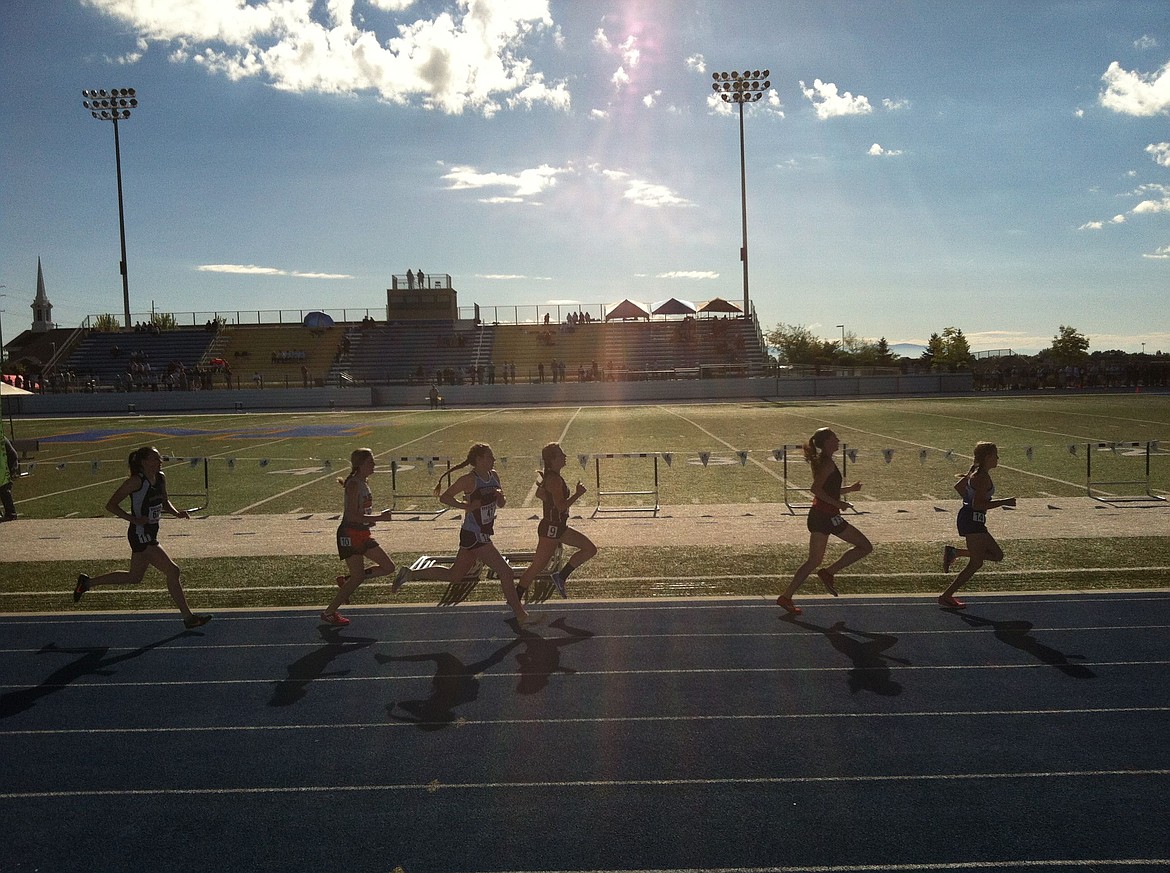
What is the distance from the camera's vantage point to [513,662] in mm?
7395

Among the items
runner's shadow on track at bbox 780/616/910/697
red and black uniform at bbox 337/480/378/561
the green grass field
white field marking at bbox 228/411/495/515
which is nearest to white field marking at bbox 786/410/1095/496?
the green grass field

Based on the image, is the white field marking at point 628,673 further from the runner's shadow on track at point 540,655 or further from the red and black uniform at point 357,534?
the red and black uniform at point 357,534

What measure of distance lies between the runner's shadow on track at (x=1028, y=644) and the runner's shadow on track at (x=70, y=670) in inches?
300

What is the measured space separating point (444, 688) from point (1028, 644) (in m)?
5.15

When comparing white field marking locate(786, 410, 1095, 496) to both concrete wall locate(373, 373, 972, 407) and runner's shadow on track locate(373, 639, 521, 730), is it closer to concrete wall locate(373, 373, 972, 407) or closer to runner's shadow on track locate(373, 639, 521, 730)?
runner's shadow on track locate(373, 639, 521, 730)

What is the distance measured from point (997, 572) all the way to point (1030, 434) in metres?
17.8

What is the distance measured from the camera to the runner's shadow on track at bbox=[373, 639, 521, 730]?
6301 mm

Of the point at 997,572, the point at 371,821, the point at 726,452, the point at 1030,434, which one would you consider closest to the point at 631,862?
the point at 371,821

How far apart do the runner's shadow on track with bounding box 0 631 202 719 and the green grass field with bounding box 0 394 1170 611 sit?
138 cm

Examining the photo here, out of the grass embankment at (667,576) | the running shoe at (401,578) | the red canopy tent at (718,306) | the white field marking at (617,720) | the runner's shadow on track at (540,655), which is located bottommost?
the white field marking at (617,720)

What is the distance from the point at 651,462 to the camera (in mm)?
21047

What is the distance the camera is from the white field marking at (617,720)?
6141 mm

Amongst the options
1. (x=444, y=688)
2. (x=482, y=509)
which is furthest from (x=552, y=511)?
(x=444, y=688)

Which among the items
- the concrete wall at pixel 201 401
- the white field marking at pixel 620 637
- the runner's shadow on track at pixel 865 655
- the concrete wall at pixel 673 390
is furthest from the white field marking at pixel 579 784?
the concrete wall at pixel 201 401
